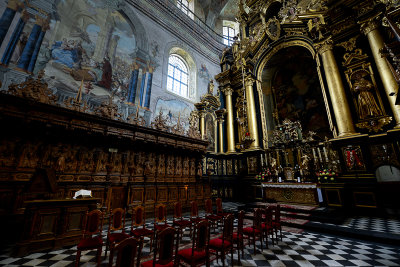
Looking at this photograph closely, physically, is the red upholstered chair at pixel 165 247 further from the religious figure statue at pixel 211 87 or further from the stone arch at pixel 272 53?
the religious figure statue at pixel 211 87

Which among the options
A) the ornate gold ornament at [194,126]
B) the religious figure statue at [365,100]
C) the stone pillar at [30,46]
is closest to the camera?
the stone pillar at [30,46]

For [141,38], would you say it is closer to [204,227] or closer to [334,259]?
[204,227]

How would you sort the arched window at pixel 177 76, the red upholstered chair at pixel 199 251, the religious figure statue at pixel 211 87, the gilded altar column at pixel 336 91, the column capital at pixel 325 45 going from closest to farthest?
the red upholstered chair at pixel 199 251 < the gilded altar column at pixel 336 91 < the column capital at pixel 325 45 < the arched window at pixel 177 76 < the religious figure statue at pixel 211 87

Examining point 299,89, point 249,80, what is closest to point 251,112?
point 249,80

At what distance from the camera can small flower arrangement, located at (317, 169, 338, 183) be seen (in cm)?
720

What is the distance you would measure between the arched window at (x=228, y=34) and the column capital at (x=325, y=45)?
394 inches

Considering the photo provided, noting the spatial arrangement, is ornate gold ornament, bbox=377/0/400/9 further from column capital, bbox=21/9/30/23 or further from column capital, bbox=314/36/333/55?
A: column capital, bbox=21/9/30/23

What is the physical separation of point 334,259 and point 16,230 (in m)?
7.52

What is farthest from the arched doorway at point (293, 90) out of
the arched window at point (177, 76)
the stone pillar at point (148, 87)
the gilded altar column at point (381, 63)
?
the stone pillar at point (148, 87)

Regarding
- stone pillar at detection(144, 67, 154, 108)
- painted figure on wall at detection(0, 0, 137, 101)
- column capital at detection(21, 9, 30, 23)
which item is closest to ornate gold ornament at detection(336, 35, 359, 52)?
stone pillar at detection(144, 67, 154, 108)

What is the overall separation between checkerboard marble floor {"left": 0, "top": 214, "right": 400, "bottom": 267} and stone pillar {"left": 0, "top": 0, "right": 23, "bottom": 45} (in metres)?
7.13

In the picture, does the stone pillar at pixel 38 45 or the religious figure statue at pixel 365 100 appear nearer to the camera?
the stone pillar at pixel 38 45

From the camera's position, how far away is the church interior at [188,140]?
3611 millimetres

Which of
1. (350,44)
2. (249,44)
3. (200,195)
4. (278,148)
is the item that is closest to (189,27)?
(249,44)
